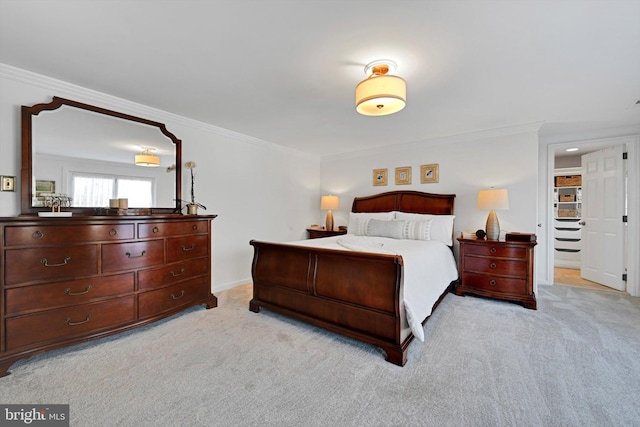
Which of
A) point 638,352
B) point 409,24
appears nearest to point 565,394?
point 638,352

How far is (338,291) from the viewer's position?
94.3 inches

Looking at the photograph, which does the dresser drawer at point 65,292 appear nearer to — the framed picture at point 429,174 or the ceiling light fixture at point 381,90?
the ceiling light fixture at point 381,90

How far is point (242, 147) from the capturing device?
4.13m

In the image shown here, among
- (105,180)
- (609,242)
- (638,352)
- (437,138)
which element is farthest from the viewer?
(437,138)

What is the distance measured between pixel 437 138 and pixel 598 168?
2.50 metres

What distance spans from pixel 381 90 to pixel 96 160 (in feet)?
9.36

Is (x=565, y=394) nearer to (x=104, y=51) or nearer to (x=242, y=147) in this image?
(x=104, y=51)

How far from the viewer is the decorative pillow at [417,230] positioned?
3719 millimetres

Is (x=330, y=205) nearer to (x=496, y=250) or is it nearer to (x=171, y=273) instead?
(x=496, y=250)

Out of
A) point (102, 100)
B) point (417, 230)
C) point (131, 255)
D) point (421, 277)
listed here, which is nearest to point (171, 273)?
point (131, 255)

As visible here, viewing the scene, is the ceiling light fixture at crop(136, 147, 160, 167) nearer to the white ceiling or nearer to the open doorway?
the white ceiling

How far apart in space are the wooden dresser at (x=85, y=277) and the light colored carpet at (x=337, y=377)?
0.19 meters

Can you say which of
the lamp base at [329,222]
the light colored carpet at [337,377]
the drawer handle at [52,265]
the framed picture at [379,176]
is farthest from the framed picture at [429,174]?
the drawer handle at [52,265]

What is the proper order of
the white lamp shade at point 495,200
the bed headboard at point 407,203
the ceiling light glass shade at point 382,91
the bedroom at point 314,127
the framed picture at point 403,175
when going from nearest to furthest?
1. the bedroom at point 314,127
2. the ceiling light glass shade at point 382,91
3. the white lamp shade at point 495,200
4. the bed headboard at point 407,203
5. the framed picture at point 403,175
